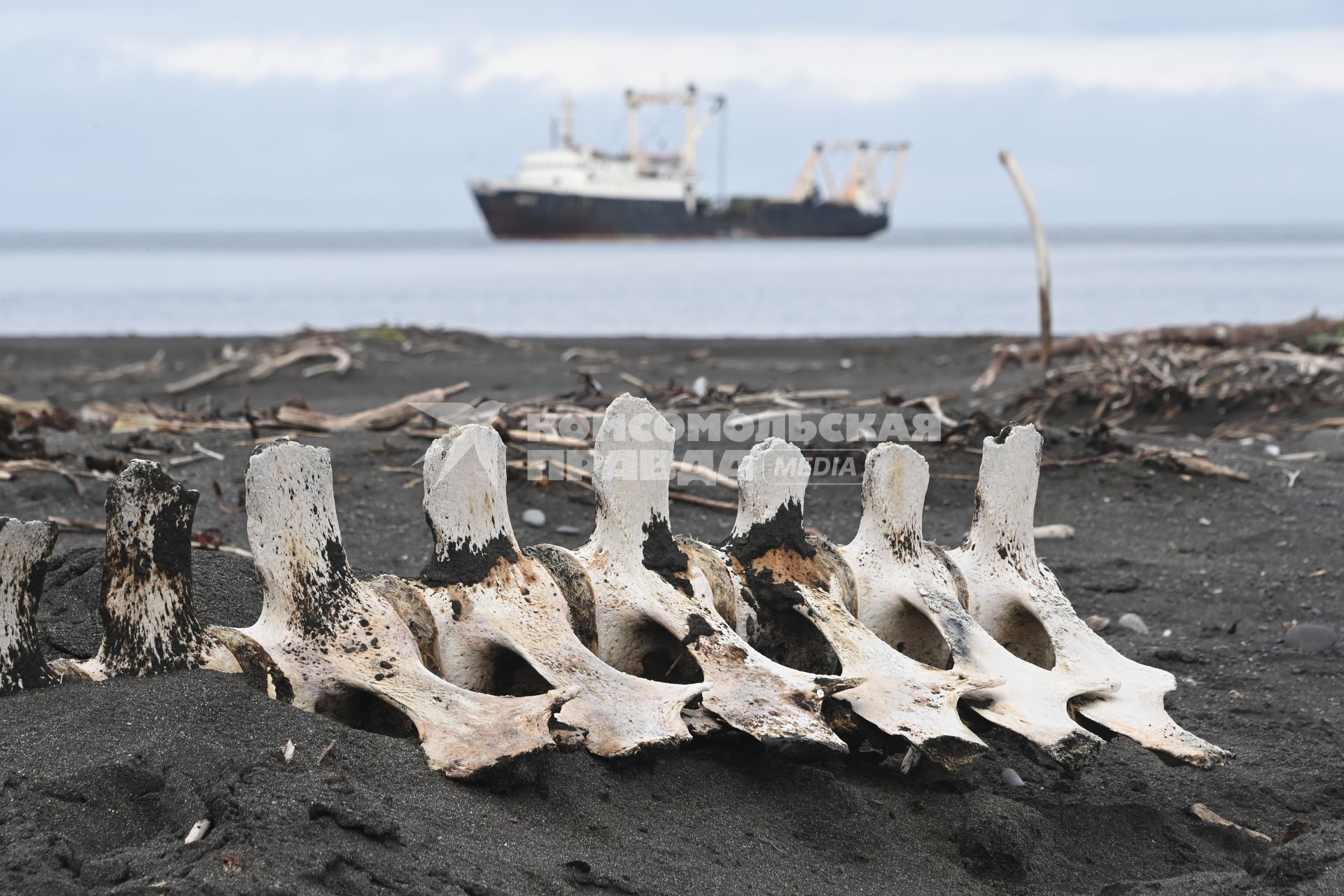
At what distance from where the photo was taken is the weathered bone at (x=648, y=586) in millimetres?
2238

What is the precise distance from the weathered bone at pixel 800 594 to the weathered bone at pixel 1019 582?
324mm

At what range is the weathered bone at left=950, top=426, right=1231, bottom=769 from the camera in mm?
2615

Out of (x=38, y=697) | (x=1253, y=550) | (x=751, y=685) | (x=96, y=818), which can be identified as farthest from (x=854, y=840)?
(x=1253, y=550)

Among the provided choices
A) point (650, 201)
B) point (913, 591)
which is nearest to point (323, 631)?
point (913, 591)

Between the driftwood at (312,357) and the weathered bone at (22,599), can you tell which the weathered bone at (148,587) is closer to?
the weathered bone at (22,599)

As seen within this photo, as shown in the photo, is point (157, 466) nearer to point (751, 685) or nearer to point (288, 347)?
point (751, 685)

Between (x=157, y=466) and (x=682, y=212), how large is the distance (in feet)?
211

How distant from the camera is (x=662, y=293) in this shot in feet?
105

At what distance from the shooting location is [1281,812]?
279cm

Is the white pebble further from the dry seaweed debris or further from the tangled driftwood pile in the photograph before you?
the dry seaweed debris

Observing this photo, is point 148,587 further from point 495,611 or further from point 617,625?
point 617,625

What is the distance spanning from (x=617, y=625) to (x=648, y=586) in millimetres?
→ 100

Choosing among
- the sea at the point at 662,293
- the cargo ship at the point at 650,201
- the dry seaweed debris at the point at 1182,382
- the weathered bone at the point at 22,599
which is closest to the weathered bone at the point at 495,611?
the weathered bone at the point at 22,599

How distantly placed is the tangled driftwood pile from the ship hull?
57390 mm
